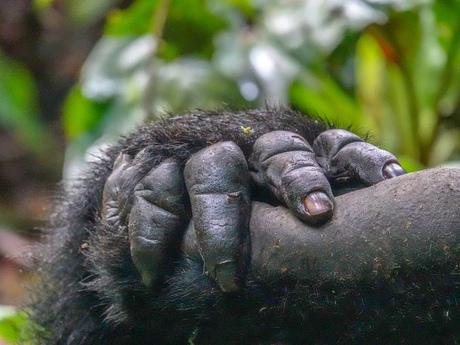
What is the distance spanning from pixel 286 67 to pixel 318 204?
135cm

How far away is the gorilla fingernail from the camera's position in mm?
627

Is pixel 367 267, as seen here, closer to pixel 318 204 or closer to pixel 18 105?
pixel 318 204

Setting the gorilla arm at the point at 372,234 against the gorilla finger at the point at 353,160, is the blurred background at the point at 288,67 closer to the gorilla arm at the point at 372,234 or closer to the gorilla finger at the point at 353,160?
the gorilla finger at the point at 353,160

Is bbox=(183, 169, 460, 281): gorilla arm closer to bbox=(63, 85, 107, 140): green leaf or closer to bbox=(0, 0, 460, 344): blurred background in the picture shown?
bbox=(0, 0, 460, 344): blurred background

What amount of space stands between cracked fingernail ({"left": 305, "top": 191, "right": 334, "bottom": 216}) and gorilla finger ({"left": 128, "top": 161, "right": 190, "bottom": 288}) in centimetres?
17

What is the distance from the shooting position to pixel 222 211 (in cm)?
68

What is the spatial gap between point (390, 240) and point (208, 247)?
0.20 m

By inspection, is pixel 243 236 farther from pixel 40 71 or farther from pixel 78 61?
pixel 40 71

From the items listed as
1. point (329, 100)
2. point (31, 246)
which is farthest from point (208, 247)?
point (329, 100)

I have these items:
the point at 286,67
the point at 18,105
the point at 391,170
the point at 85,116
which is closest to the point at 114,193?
the point at 391,170

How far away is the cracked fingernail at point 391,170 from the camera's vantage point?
70cm

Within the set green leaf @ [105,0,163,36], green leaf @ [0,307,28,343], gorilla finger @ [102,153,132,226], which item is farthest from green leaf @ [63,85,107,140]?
gorilla finger @ [102,153,132,226]

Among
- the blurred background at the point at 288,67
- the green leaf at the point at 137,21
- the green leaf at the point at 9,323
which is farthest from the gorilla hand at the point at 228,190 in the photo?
the green leaf at the point at 137,21

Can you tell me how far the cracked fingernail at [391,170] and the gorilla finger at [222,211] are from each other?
17 centimetres
